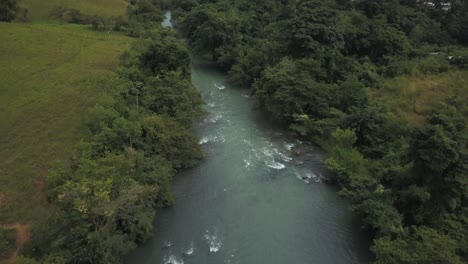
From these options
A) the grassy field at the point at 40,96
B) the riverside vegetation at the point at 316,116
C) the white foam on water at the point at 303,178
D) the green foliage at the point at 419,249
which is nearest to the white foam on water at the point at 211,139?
the riverside vegetation at the point at 316,116

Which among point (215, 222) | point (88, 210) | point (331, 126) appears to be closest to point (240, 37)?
point (331, 126)

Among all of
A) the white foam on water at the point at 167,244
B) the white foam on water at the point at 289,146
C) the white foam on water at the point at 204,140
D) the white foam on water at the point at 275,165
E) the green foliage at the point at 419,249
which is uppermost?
the green foliage at the point at 419,249

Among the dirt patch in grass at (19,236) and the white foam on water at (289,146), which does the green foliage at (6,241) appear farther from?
the white foam on water at (289,146)

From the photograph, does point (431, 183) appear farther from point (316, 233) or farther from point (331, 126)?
point (331, 126)

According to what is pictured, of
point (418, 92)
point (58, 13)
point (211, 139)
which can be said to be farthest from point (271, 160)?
point (58, 13)

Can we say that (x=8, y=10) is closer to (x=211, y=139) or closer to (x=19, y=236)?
(x=211, y=139)

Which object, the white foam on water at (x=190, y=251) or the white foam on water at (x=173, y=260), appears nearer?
the white foam on water at (x=173, y=260)

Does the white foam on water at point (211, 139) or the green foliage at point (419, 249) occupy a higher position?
the green foliage at point (419, 249)
